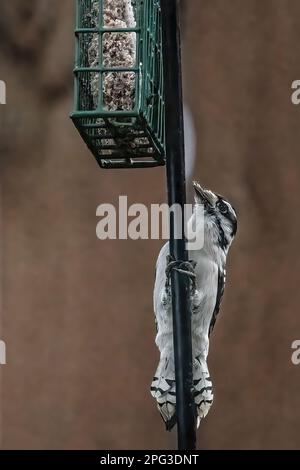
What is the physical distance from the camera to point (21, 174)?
360cm

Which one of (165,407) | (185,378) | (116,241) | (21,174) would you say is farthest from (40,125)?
(185,378)

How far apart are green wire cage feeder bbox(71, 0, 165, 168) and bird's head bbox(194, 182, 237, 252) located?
52 centimetres

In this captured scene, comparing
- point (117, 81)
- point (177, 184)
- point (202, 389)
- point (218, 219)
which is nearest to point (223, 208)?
point (218, 219)

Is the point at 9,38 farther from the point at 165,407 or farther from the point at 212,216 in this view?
the point at 165,407

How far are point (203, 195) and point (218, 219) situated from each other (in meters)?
0.10

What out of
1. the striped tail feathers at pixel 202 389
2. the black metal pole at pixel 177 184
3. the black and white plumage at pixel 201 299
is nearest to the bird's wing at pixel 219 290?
the black and white plumage at pixel 201 299

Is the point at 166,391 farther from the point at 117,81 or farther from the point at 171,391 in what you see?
the point at 117,81

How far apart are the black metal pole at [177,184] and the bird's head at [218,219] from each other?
3.58 ft

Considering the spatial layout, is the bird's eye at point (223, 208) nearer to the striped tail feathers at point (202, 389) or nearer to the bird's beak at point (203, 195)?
the bird's beak at point (203, 195)

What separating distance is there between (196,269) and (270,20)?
41.2 inches

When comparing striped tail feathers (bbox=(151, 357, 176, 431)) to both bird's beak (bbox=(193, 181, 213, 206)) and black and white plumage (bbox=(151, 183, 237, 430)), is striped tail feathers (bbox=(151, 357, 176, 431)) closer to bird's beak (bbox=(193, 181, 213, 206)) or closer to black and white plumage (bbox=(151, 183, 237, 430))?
black and white plumage (bbox=(151, 183, 237, 430))

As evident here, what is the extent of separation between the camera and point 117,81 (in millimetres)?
2600

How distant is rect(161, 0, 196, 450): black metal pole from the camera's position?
81.3 inches

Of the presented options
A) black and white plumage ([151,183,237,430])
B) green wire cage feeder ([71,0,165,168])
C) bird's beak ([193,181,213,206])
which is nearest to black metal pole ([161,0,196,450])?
green wire cage feeder ([71,0,165,168])
